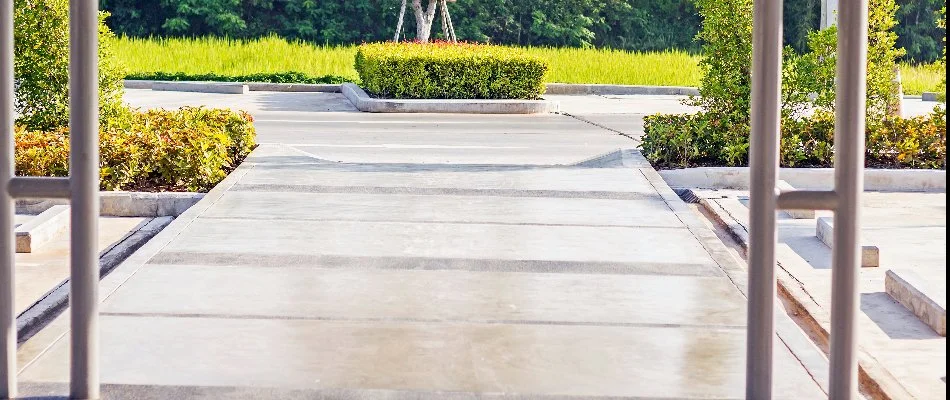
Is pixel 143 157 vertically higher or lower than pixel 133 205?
higher

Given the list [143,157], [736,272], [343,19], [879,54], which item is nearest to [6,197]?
[736,272]

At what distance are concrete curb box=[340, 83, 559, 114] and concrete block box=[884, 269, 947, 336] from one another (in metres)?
14.7

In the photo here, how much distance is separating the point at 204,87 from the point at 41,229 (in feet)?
63.2

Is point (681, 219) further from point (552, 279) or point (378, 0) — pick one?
point (378, 0)

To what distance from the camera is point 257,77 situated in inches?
1168

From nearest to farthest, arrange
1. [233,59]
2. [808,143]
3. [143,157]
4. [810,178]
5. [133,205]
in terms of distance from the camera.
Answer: [133,205]
[143,157]
[810,178]
[808,143]
[233,59]

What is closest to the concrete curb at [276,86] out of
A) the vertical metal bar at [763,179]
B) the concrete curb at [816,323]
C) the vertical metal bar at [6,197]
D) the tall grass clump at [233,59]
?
the tall grass clump at [233,59]

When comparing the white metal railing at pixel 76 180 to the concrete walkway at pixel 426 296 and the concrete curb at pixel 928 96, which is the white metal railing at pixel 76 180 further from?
the concrete curb at pixel 928 96

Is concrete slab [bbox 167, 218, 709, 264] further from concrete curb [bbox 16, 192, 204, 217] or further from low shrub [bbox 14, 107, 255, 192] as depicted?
low shrub [bbox 14, 107, 255, 192]

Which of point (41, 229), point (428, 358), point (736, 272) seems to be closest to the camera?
point (428, 358)

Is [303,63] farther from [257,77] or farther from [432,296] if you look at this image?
[432,296]

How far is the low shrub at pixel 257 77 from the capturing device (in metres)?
29.4

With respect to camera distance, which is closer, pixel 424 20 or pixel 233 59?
pixel 424 20

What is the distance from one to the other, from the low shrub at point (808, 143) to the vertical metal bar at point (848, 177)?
810cm
